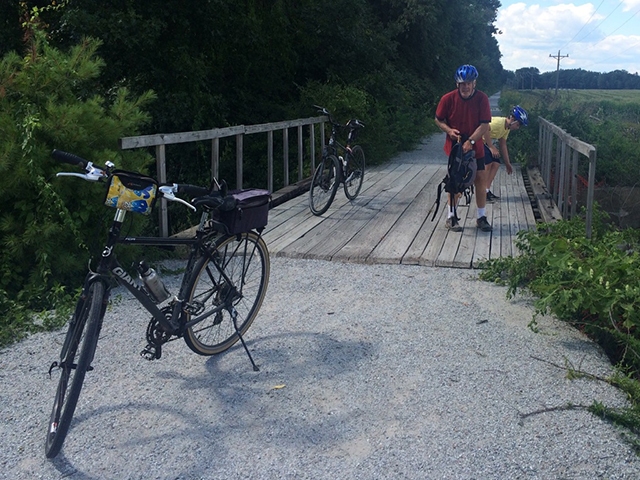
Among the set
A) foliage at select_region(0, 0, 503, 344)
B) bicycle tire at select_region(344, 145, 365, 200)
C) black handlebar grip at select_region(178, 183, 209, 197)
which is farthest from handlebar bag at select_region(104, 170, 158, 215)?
bicycle tire at select_region(344, 145, 365, 200)

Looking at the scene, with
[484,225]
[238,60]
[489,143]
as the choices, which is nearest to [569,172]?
[489,143]

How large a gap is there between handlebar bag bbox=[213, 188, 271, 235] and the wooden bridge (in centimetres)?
276

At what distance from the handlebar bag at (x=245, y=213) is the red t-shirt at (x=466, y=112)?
4.04 metres

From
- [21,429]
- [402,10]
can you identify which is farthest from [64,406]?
[402,10]

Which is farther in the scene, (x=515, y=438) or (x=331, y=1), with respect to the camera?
(x=331, y=1)

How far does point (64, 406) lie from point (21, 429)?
0.51 meters

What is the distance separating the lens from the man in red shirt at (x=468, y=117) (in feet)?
25.7

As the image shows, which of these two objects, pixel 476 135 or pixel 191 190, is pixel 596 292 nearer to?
pixel 191 190

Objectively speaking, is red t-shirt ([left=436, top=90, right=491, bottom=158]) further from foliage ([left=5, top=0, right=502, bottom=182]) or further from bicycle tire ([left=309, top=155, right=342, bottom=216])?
foliage ([left=5, top=0, right=502, bottom=182])

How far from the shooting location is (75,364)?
3.45 meters

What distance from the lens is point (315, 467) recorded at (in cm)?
328

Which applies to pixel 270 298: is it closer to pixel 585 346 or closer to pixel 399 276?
pixel 399 276

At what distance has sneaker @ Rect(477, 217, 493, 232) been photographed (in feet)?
26.8

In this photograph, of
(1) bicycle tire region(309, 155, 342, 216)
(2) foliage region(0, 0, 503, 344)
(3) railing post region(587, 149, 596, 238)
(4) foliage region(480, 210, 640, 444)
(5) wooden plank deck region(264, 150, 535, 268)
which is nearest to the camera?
(4) foliage region(480, 210, 640, 444)
